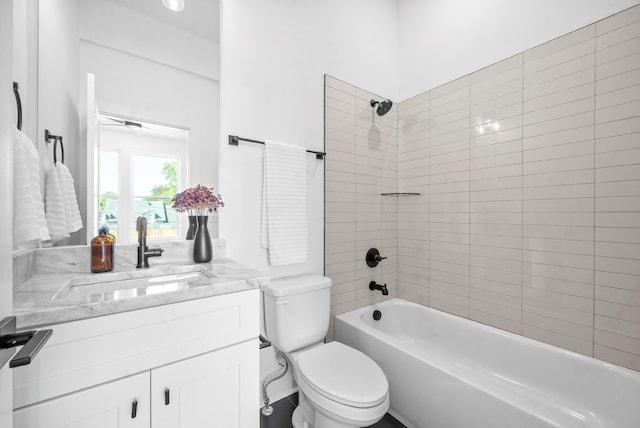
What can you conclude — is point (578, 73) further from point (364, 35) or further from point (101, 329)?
point (101, 329)

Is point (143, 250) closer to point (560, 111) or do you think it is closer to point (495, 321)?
point (495, 321)

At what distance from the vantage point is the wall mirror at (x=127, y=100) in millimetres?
1122

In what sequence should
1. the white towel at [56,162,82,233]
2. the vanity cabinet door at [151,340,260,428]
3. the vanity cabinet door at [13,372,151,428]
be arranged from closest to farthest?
1. the vanity cabinet door at [13,372,151,428]
2. the vanity cabinet door at [151,340,260,428]
3. the white towel at [56,162,82,233]

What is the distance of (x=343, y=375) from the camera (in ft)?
4.26

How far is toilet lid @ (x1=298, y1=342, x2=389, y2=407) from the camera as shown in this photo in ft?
3.79

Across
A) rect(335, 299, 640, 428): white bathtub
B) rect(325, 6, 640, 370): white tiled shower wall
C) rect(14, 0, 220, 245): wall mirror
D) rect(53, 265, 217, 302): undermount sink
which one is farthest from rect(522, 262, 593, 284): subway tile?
rect(14, 0, 220, 245): wall mirror

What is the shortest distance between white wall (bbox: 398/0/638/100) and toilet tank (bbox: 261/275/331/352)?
1.78 metres

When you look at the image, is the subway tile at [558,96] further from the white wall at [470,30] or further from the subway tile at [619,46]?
the white wall at [470,30]

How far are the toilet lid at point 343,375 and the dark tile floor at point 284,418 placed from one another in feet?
1.46

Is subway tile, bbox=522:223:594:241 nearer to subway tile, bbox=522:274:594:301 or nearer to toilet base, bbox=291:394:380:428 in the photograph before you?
subway tile, bbox=522:274:594:301

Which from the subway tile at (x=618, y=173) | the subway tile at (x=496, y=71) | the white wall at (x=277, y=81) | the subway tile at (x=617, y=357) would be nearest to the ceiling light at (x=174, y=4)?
the white wall at (x=277, y=81)

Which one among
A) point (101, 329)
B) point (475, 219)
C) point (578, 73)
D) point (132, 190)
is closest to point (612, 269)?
point (475, 219)

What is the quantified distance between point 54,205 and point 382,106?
1.94m

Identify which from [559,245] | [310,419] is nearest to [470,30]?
[559,245]
